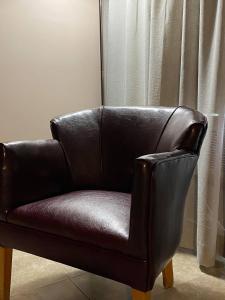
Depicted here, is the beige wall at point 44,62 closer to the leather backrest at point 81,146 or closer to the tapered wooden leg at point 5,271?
the leather backrest at point 81,146

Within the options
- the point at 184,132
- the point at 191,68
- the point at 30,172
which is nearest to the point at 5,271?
the point at 30,172

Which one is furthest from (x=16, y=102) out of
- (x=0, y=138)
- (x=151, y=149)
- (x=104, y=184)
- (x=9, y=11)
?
(x=151, y=149)

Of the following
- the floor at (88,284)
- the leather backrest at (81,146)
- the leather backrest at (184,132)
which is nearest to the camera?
the leather backrest at (184,132)

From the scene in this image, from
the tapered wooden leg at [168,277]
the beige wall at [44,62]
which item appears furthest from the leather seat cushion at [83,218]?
the beige wall at [44,62]

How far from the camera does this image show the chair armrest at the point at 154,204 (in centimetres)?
92

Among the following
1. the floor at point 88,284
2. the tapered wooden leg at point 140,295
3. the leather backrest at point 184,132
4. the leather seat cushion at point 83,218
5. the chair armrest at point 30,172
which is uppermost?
the leather backrest at point 184,132

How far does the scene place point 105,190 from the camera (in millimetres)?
1517

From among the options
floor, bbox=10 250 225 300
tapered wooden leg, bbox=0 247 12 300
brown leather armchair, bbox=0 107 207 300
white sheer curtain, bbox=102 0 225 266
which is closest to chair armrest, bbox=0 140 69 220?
brown leather armchair, bbox=0 107 207 300

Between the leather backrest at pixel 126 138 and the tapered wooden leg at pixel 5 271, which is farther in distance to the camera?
the leather backrest at pixel 126 138

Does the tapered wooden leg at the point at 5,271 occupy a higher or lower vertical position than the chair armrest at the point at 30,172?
lower

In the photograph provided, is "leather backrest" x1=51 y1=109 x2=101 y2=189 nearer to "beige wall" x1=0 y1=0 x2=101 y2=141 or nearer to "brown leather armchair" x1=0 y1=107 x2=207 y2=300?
"brown leather armchair" x1=0 y1=107 x2=207 y2=300

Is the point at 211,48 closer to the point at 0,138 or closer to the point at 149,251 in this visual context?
the point at 149,251

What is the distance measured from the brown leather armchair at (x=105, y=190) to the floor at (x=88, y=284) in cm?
11

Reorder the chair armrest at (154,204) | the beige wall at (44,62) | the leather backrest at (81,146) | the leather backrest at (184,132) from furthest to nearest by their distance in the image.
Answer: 1. the beige wall at (44,62)
2. the leather backrest at (81,146)
3. the leather backrest at (184,132)
4. the chair armrest at (154,204)
